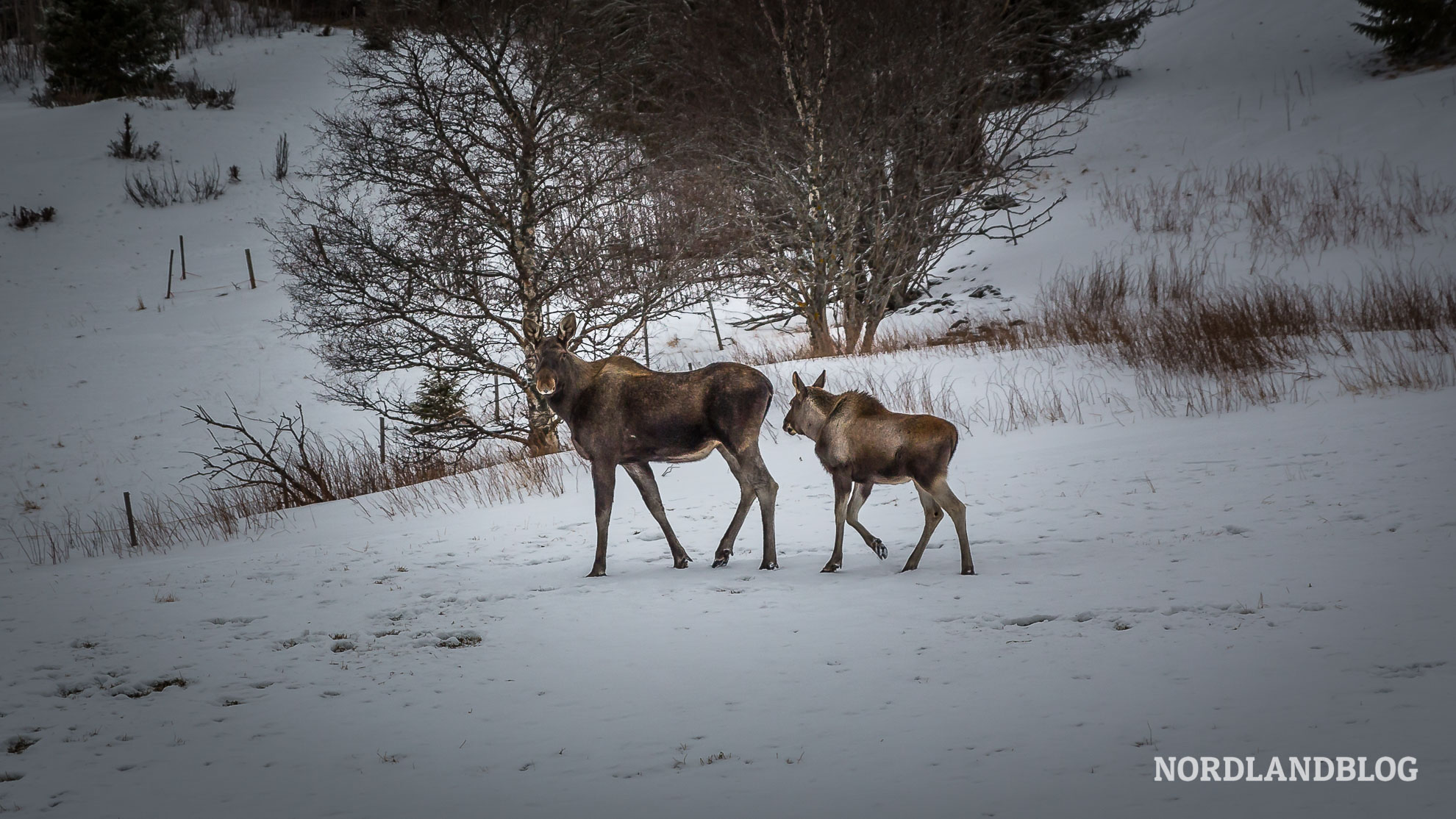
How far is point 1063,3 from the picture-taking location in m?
28.3

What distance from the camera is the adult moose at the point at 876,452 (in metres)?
5.92

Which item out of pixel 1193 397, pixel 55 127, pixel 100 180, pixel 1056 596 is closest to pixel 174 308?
pixel 100 180

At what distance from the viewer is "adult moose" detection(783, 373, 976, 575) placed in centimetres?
592

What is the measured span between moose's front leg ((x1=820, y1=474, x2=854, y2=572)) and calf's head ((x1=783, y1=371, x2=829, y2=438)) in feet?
1.61

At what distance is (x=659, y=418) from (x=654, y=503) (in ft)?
2.51

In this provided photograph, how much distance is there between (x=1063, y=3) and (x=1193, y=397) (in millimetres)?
20910

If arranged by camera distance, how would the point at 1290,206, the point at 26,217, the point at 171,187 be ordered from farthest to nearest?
the point at 171,187, the point at 26,217, the point at 1290,206

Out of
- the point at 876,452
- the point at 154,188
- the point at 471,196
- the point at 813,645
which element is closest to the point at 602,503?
the point at 876,452

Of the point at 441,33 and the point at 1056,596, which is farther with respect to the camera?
the point at 441,33

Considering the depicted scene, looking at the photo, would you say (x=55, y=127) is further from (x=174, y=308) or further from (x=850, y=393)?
(x=850, y=393)

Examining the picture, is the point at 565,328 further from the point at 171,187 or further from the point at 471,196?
the point at 171,187

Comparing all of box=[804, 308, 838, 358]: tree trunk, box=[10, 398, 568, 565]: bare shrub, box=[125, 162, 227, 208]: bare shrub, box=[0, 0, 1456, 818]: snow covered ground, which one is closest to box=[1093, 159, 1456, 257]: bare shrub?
box=[804, 308, 838, 358]: tree trunk

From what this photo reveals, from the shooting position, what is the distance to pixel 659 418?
6.76m

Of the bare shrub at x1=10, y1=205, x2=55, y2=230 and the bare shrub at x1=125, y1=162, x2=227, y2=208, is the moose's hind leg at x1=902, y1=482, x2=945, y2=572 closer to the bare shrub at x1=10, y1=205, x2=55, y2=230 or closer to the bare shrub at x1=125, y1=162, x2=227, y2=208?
the bare shrub at x1=125, y1=162, x2=227, y2=208
